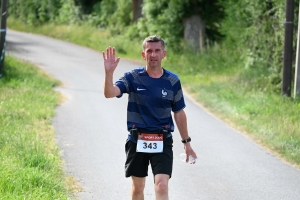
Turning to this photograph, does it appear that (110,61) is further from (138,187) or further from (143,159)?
(138,187)

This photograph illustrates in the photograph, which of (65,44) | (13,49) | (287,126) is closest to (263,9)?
(287,126)

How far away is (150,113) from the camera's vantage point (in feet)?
20.9

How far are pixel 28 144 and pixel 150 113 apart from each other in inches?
155

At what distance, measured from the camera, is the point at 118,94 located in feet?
20.8

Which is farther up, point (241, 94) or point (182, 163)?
point (182, 163)

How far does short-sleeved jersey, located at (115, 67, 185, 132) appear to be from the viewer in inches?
250

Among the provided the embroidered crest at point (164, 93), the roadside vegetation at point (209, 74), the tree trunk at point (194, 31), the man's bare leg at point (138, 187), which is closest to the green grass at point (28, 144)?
the roadside vegetation at point (209, 74)

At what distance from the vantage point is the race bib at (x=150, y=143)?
6.31 m

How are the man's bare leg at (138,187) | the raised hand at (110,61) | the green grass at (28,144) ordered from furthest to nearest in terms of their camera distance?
the green grass at (28,144), the man's bare leg at (138,187), the raised hand at (110,61)

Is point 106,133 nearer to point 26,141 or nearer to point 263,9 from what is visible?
point 26,141

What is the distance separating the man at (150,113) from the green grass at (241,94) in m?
4.64

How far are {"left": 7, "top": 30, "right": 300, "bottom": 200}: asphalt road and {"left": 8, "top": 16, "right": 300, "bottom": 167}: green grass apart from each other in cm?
34

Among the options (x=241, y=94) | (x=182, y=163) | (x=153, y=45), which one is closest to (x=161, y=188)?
(x=153, y=45)

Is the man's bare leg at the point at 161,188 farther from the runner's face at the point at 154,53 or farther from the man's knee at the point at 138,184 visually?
the runner's face at the point at 154,53
